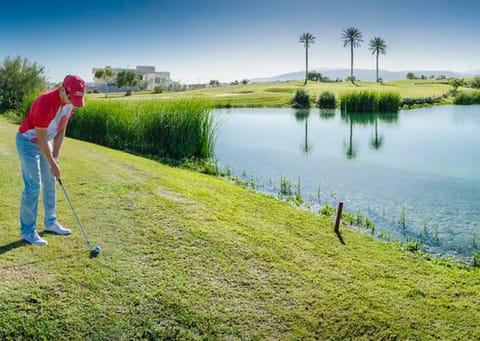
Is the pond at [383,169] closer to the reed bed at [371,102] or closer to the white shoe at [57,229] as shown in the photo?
the white shoe at [57,229]

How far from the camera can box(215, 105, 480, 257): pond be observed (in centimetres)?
815

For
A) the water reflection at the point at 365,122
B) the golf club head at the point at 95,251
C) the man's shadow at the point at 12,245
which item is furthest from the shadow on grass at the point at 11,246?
the water reflection at the point at 365,122

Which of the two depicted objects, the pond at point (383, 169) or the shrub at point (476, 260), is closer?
the shrub at point (476, 260)

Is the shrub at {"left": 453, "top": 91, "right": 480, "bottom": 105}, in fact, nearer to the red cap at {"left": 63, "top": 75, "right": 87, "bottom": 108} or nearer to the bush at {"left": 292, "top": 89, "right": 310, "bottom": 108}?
the bush at {"left": 292, "top": 89, "right": 310, "bottom": 108}

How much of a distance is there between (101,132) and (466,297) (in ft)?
44.8

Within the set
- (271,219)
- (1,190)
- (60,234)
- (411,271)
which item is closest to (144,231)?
(60,234)

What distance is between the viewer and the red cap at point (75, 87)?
446cm

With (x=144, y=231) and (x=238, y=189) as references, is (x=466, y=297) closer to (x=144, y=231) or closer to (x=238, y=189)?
(x=144, y=231)

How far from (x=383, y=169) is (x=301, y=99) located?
29.8 meters

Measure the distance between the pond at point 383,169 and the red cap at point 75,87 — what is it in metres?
5.45

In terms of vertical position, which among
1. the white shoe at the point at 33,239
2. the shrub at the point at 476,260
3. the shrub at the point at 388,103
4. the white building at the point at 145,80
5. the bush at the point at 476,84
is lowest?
the shrub at the point at 476,260

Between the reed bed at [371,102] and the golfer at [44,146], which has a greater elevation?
the reed bed at [371,102]

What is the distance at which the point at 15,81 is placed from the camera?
26672 mm

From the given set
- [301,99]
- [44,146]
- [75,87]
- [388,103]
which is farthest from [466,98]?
[44,146]
